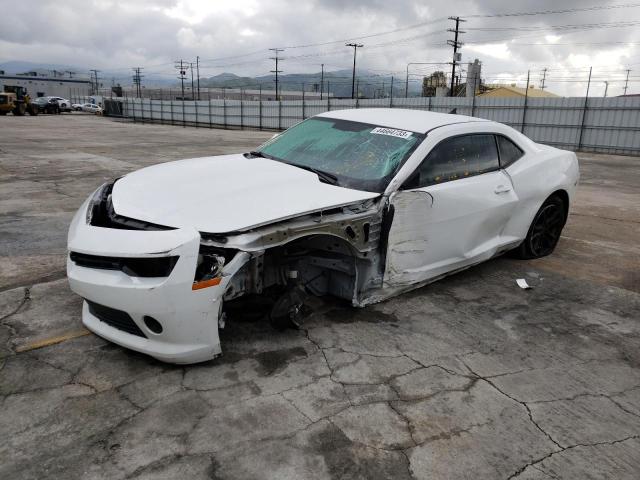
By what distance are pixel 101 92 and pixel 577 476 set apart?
10456cm

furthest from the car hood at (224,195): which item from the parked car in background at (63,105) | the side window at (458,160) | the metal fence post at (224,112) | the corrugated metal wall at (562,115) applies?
the parked car in background at (63,105)

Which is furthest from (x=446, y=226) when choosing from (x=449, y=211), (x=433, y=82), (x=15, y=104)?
(x=433, y=82)

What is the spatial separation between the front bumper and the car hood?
0.57 feet

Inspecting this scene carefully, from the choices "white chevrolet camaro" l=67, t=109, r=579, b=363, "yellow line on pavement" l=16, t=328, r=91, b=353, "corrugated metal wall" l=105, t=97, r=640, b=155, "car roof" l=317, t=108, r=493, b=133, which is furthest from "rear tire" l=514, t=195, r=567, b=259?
"corrugated metal wall" l=105, t=97, r=640, b=155

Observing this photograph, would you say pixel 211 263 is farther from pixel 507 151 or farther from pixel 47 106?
pixel 47 106

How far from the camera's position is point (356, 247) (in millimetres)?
3389

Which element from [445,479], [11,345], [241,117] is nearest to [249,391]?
[445,479]

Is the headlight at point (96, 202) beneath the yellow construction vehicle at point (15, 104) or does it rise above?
beneath

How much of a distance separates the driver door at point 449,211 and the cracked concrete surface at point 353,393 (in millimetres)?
363

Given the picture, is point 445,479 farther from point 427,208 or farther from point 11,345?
point 11,345

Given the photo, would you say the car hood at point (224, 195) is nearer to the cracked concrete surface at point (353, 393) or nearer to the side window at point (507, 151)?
the cracked concrete surface at point (353, 393)

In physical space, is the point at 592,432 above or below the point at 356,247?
below

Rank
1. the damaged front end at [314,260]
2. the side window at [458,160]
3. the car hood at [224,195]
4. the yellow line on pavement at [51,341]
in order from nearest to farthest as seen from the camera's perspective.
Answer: the car hood at [224,195]
the damaged front end at [314,260]
the yellow line on pavement at [51,341]
the side window at [458,160]

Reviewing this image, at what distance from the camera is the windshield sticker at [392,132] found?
160 inches
